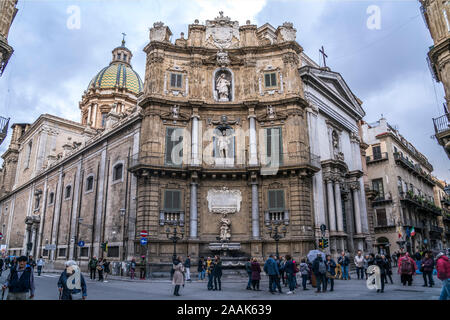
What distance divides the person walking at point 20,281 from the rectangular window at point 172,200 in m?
16.6

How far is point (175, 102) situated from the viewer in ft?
86.6

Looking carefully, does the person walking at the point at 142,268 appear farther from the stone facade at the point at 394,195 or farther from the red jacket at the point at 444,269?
the stone facade at the point at 394,195

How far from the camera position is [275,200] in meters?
25.1

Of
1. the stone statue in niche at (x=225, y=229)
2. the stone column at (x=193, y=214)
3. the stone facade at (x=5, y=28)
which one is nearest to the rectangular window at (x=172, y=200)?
the stone column at (x=193, y=214)

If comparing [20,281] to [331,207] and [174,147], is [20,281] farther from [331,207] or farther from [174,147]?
[331,207]

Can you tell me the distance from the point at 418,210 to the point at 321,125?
24.1 meters

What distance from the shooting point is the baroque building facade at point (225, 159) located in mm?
24469

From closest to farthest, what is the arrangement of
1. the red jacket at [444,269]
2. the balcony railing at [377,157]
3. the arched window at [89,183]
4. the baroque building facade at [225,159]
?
the red jacket at [444,269] → the baroque building facade at [225,159] → the arched window at [89,183] → the balcony railing at [377,157]

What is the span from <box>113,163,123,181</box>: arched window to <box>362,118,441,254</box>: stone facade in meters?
26.5

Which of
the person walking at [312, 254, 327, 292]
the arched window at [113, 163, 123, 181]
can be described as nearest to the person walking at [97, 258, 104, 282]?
the arched window at [113, 163, 123, 181]

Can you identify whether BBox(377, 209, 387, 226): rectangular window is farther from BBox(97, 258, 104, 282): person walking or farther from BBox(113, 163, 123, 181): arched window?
BBox(97, 258, 104, 282): person walking

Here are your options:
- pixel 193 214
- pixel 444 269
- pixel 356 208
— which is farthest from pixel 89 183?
pixel 444 269

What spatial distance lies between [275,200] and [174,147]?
26.9ft
